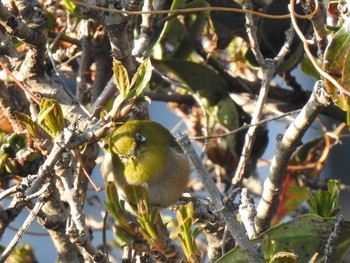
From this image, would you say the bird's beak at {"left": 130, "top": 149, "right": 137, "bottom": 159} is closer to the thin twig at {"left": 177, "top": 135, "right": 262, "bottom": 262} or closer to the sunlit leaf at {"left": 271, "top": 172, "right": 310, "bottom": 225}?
the sunlit leaf at {"left": 271, "top": 172, "right": 310, "bottom": 225}

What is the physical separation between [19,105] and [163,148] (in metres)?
0.44

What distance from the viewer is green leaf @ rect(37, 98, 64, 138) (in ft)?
4.62

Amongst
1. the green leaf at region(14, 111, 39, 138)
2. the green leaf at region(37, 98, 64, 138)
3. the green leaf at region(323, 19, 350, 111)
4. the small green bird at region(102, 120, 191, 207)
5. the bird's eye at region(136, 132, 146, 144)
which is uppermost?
the green leaf at region(323, 19, 350, 111)

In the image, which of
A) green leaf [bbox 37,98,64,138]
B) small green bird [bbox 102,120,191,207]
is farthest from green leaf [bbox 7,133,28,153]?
green leaf [bbox 37,98,64,138]

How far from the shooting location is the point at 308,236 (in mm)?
1464

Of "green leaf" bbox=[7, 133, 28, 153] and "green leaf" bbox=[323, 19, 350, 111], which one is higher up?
"green leaf" bbox=[323, 19, 350, 111]

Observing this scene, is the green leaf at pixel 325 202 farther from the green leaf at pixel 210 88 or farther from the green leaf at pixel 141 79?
the green leaf at pixel 210 88

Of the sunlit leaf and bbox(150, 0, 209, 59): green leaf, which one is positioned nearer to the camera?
bbox(150, 0, 209, 59): green leaf

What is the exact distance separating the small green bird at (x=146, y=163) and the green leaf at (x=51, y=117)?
1.66 feet

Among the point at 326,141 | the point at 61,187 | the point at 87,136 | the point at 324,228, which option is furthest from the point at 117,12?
the point at 326,141

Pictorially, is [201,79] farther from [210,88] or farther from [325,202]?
[325,202]

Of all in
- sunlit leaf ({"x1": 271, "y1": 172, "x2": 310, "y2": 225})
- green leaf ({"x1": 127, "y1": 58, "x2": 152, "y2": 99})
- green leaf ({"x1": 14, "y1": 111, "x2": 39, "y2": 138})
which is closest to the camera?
green leaf ({"x1": 127, "y1": 58, "x2": 152, "y2": 99})

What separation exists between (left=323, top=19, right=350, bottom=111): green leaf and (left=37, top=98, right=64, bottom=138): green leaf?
0.47m

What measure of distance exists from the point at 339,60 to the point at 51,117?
0.50 m
